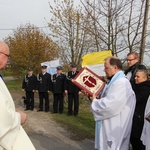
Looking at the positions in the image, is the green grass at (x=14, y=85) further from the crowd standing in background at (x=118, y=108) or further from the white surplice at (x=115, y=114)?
the white surplice at (x=115, y=114)

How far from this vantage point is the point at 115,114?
4.46m

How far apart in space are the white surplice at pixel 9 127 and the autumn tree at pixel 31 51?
22.6 meters

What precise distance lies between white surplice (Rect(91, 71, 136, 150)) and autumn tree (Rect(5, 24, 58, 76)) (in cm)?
2100

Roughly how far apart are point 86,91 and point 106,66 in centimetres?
57

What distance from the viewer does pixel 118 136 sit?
4500 mm

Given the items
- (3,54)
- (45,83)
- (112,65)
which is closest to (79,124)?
(45,83)

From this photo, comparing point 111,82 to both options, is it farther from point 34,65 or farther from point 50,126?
point 34,65

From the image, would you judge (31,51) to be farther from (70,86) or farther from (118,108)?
(118,108)

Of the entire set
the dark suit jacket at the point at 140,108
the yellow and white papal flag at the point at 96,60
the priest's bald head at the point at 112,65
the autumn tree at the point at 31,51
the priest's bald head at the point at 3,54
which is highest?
the priest's bald head at the point at 3,54

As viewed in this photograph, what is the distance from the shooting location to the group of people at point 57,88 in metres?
11.0

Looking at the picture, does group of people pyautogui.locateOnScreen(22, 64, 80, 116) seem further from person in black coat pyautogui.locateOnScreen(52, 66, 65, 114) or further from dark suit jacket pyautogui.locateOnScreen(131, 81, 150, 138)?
dark suit jacket pyautogui.locateOnScreen(131, 81, 150, 138)

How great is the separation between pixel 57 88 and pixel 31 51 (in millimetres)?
15779

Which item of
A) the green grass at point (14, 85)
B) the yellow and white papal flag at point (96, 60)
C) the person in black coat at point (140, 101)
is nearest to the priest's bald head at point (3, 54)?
the person in black coat at point (140, 101)

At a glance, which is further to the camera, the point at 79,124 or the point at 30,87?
the point at 30,87
